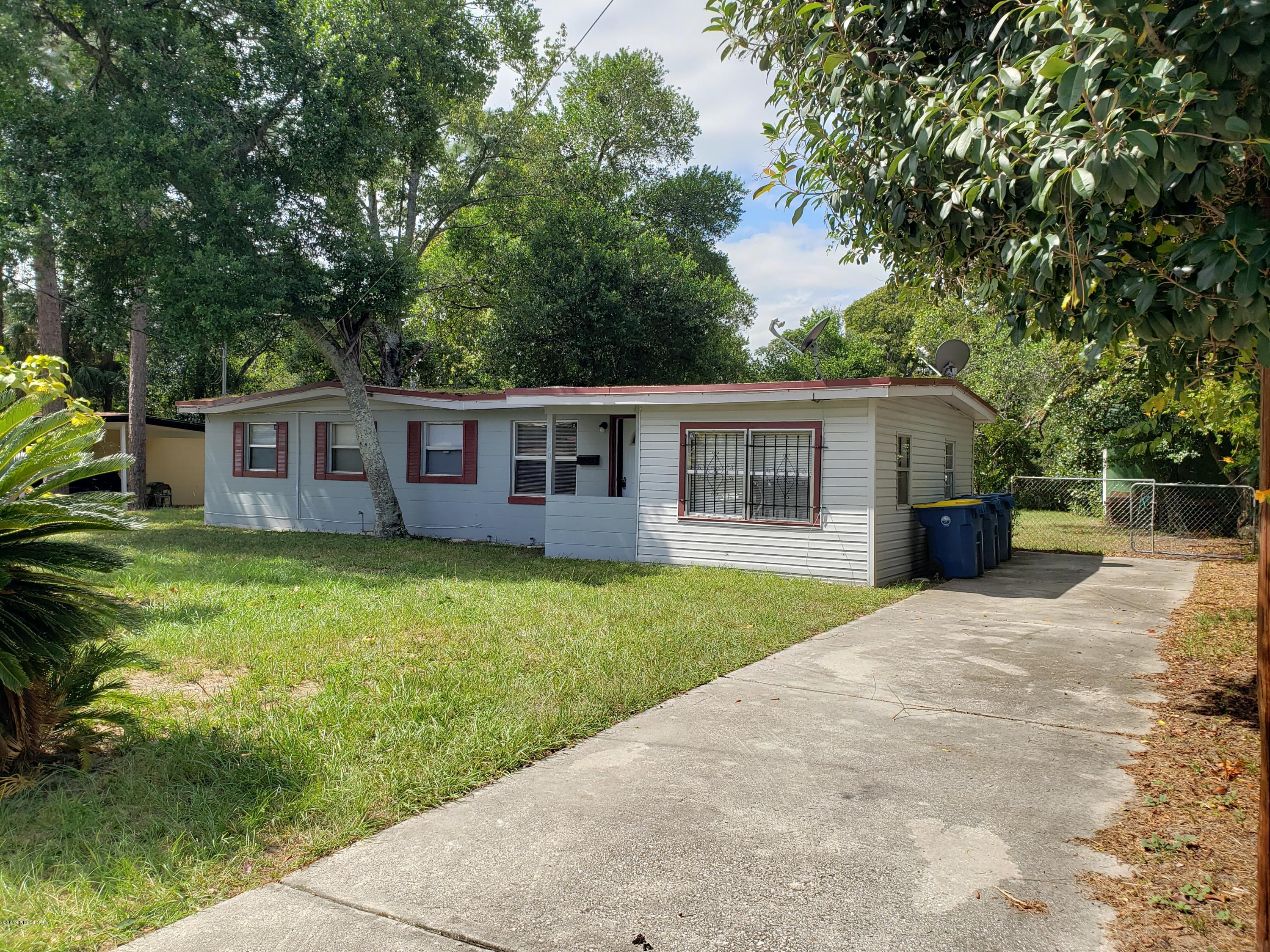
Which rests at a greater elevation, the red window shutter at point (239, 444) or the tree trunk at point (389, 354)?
the tree trunk at point (389, 354)

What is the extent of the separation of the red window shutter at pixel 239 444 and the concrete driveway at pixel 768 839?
1506cm

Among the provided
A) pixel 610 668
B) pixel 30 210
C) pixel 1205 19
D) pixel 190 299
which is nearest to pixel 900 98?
pixel 1205 19

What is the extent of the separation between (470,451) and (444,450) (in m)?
0.73

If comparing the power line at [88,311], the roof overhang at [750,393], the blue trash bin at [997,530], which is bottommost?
the blue trash bin at [997,530]

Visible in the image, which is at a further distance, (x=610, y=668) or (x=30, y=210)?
(x=30, y=210)

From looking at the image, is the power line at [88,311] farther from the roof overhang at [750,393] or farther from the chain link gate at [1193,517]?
the chain link gate at [1193,517]

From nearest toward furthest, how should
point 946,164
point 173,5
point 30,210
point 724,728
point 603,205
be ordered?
point 946,164, point 724,728, point 30,210, point 173,5, point 603,205

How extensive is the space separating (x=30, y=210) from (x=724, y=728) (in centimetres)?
1375

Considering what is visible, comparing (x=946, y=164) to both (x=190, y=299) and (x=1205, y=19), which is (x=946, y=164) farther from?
(x=190, y=299)

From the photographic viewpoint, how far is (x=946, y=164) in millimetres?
4531

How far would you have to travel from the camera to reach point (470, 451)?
15078 millimetres

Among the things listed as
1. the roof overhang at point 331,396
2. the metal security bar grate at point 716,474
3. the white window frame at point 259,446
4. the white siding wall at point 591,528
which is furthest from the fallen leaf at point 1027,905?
the white window frame at point 259,446

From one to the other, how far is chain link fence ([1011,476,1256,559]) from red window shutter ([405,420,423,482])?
11.3 metres

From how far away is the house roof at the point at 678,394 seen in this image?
10.3 metres
